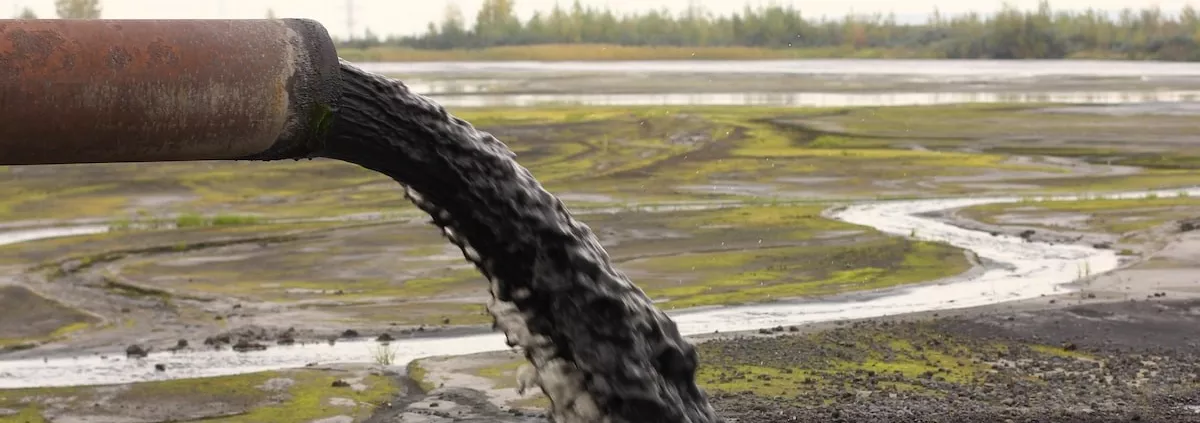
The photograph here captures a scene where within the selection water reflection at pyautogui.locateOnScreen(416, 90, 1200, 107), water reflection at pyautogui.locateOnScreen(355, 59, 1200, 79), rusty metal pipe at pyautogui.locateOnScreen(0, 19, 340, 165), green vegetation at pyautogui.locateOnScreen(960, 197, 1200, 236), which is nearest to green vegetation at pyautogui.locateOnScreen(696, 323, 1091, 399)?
rusty metal pipe at pyautogui.locateOnScreen(0, 19, 340, 165)

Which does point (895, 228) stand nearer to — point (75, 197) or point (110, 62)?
point (75, 197)

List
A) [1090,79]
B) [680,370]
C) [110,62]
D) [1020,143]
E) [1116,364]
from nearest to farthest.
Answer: [110,62]
[680,370]
[1116,364]
[1020,143]
[1090,79]

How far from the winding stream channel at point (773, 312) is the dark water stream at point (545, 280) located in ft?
14.5

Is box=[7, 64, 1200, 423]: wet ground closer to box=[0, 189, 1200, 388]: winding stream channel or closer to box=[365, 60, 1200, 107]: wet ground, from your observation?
box=[0, 189, 1200, 388]: winding stream channel

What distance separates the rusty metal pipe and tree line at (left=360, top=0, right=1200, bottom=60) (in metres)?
62.6

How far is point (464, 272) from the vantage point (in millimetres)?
14438

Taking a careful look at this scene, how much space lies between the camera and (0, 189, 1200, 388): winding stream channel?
34.3 ft

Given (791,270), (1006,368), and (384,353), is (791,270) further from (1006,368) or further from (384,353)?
(384,353)

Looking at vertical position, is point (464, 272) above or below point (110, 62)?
below

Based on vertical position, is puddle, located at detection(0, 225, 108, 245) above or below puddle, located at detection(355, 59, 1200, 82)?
above

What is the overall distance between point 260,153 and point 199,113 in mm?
371

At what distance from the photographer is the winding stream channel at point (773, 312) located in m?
10.5

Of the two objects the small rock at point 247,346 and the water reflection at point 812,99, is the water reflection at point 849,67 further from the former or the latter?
the small rock at point 247,346

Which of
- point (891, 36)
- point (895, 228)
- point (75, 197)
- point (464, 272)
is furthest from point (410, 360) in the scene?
point (891, 36)
